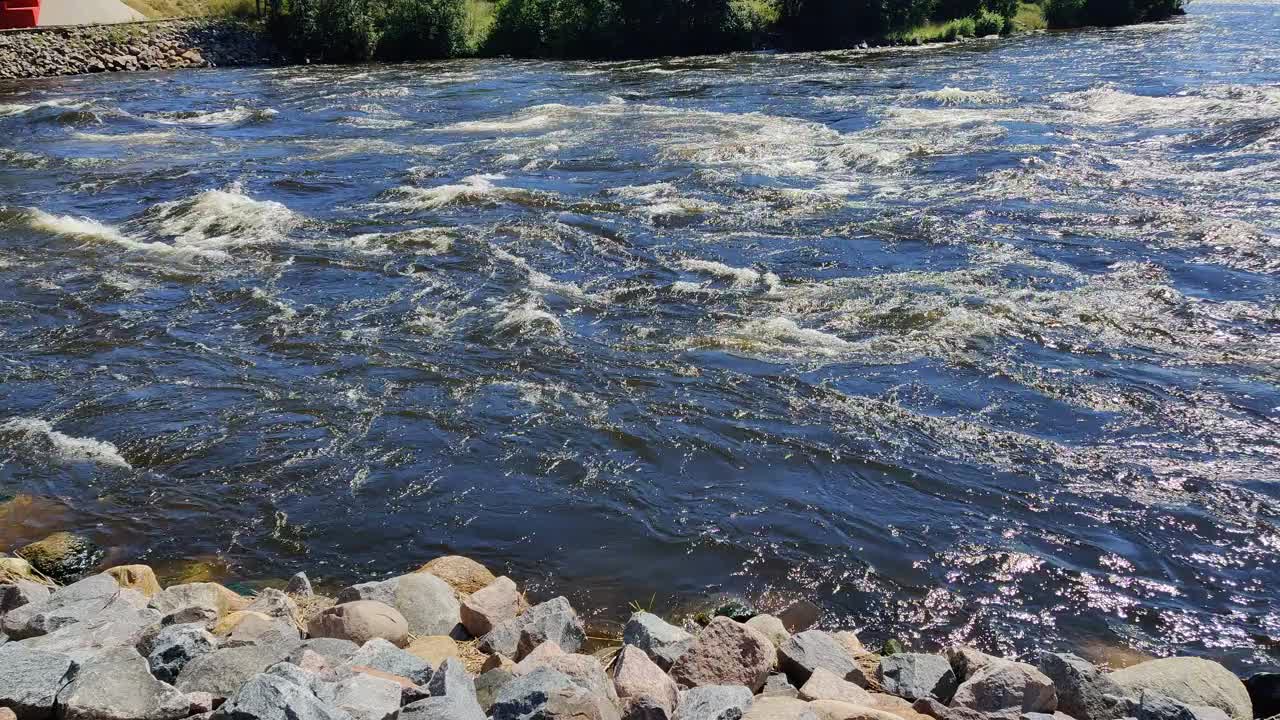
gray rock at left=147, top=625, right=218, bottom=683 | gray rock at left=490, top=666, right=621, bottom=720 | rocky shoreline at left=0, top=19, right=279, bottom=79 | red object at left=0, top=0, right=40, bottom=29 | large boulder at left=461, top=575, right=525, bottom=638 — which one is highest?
red object at left=0, top=0, right=40, bottom=29

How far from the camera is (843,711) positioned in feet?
17.4

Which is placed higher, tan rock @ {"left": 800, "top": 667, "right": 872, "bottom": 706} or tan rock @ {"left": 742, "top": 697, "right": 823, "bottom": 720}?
tan rock @ {"left": 742, "top": 697, "right": 823, "bottom": 720}

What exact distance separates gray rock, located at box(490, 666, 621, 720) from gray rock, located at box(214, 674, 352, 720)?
737mm

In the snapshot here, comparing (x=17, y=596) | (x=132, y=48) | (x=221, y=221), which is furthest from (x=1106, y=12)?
(x=17, y=596)

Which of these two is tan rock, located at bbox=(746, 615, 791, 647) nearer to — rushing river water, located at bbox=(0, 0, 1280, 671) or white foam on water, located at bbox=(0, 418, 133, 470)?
rushing river water, located at bbox=(0, 0, 1280, 671)

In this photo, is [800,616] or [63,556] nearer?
[800,616]

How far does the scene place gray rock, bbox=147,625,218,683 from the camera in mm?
5543

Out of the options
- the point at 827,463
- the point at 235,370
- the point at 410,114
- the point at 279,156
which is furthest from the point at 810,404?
the point at 410,114

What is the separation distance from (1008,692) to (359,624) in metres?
3.65

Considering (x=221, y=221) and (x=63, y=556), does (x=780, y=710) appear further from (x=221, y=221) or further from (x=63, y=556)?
(x=221, y=221)

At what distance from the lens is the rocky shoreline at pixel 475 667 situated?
16.3 feet

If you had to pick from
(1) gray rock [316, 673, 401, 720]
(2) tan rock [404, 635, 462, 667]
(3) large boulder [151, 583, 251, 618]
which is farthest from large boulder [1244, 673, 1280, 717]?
(3) large boulder [151, 583, 251, 618]

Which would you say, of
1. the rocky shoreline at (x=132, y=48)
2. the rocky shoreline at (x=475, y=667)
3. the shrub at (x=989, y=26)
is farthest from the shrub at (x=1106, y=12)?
the rocky shoreline at (x=475, y=667)

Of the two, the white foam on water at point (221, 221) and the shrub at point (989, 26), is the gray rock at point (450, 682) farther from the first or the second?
the shrub at point (989, 26)
